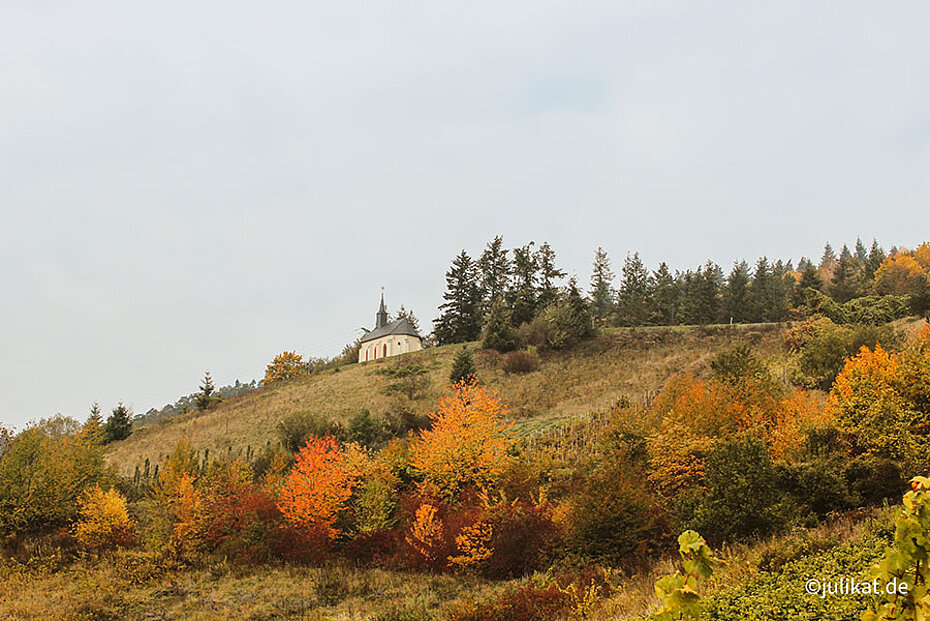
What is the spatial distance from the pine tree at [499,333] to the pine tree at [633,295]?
47.3 ft

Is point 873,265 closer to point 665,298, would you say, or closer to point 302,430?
point 665,298

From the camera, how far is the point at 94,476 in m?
22.7

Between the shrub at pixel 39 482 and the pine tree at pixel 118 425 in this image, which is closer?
the shrub at pixel 39 482

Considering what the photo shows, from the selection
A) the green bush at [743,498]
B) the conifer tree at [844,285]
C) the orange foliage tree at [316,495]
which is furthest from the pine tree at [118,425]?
the conifer tree at [844,285]

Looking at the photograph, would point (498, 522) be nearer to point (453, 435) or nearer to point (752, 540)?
point (453, 435)

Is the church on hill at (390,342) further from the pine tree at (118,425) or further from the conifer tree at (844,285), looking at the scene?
the conifer tree at (844,285)

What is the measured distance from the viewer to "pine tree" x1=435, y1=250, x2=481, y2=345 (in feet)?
197

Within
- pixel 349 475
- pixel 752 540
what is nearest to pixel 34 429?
pixel 349 475

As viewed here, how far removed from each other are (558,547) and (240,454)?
23.5m

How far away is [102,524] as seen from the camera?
19.8 metres

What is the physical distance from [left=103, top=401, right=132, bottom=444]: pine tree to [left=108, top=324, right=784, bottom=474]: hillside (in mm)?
1213

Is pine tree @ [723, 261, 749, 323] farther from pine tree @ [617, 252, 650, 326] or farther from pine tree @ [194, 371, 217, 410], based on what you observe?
pine tree @ [194, 371, 217, 410]

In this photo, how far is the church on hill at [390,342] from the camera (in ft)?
204

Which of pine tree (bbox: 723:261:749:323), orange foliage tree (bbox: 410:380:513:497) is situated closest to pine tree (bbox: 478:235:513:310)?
pine tree (bbox: 723:261:749:323)
